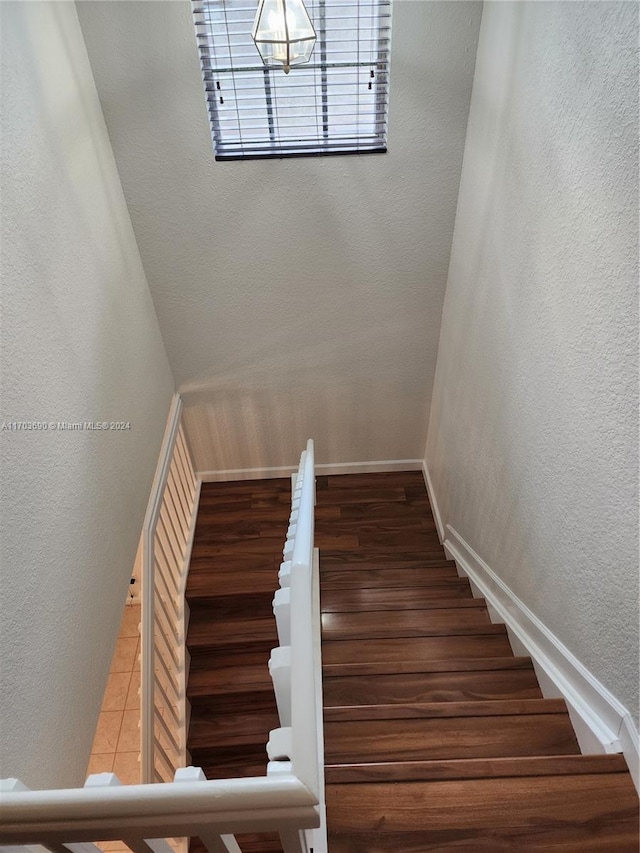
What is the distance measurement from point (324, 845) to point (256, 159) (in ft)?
8.99

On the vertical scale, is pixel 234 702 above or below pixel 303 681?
above

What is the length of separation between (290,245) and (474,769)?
2538 mm

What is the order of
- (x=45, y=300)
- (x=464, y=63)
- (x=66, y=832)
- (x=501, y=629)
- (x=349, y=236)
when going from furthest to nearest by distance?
(x=349, y=236)
(x=464, y=63)
(x=501, y=629)
(x=45, y=300)
(x=66, y=832)

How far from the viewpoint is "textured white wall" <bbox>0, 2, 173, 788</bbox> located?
1.58 metres

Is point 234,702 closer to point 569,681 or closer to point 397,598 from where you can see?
point 397,598

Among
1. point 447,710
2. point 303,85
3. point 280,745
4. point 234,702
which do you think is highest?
point 303,85

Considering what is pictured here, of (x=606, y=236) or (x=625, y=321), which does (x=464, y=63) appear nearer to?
(x=606, y=236)

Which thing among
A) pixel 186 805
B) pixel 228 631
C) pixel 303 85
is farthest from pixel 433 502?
pixel 186 805

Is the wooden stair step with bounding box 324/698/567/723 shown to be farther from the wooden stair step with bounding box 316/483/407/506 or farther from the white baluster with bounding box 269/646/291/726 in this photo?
the wooden stair step with bounding box 316/483/407/506

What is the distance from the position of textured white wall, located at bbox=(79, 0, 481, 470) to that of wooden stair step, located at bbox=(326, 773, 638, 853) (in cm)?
252

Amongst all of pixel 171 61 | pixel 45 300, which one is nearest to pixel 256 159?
pixel 171 61

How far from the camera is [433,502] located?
4.00 metres

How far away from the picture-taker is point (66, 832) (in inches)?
31.7

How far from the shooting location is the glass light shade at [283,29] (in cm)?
185
